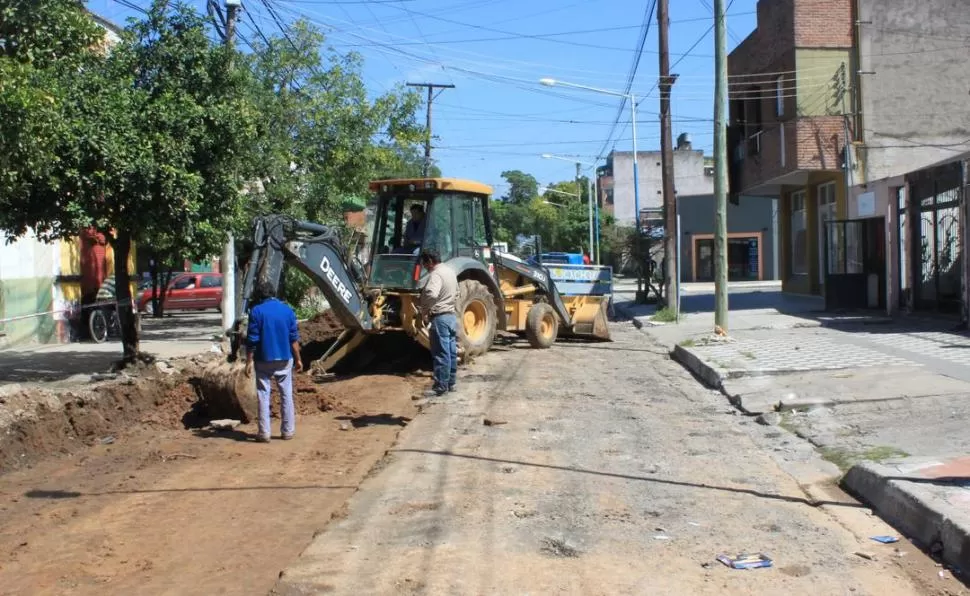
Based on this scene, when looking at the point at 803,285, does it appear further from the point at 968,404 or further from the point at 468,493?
the point at 468,493

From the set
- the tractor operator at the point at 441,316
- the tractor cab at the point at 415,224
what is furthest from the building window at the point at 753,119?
the tractor operator at the point at 441,316

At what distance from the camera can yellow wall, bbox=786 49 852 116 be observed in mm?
24453

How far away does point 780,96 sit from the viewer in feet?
83.9

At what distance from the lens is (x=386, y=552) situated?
561 cm

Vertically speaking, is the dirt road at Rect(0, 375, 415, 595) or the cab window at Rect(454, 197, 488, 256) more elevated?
the cab window at Rect(454, 197, 488, 256)

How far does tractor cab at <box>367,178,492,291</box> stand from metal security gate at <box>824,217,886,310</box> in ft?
38.6

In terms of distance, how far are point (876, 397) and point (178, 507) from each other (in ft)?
25.1

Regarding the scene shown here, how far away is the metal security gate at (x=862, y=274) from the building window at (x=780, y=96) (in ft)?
13.2

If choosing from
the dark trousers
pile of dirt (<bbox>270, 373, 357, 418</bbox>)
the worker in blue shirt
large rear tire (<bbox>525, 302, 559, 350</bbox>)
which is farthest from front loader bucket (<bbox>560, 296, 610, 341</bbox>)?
the worker in blue shirt

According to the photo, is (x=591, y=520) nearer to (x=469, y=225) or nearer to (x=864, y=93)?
(x=469, y=225)

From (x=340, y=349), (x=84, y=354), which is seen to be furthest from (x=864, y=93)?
(x=84, y=354)

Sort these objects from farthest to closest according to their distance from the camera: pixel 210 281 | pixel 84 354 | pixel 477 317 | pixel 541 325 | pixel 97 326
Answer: pixel 210 281 < pixel 97 326 < pixel 541 325 < pixel 84 354 < pixel 477 317

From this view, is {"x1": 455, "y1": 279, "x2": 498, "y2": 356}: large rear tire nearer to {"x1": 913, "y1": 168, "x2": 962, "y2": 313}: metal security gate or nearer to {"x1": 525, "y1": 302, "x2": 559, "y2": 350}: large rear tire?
{"x1": 525, "y1": 302, "x2": 559, "y2": 350}: large rear tire

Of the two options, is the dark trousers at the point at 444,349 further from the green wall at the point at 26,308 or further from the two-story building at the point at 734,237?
the two-story building at the point at 734,237
